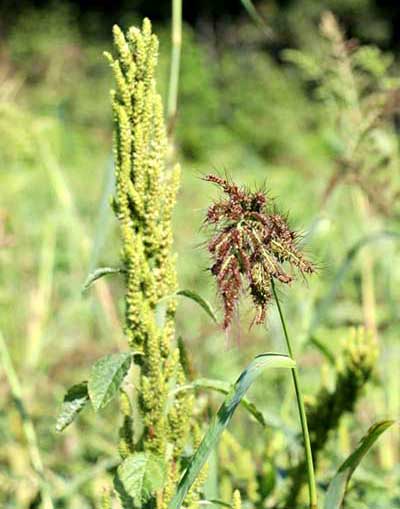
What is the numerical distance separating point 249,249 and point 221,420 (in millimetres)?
155

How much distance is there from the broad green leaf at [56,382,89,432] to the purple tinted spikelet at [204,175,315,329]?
0.21 meters

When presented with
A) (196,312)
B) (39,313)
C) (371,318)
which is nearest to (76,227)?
(39,313)

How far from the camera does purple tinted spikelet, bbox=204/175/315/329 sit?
772 millimetres

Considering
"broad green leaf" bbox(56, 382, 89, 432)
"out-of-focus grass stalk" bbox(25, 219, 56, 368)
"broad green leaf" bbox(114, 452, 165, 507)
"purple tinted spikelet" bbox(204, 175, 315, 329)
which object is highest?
"out-of-focus grass stalk" bbox(25, 219, 56, 368)

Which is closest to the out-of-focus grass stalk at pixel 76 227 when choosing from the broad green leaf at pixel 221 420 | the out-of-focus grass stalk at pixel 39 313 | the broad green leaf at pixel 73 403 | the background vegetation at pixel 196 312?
the background vegetation at pixel 196 312

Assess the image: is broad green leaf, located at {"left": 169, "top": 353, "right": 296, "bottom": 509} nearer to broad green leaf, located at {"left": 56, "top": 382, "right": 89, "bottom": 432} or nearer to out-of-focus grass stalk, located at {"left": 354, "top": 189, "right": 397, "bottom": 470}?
broad green leaf, located at {"left": 56, "top": 382, "right": 89, "bottom": 432}

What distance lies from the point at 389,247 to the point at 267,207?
1.76 m

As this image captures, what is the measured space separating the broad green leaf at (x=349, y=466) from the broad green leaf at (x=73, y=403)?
0.84ft

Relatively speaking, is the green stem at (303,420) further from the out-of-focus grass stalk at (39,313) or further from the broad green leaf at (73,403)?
the out-of-focus grass stalk at (39,313)

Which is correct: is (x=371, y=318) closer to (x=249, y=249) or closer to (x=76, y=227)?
(x=76, y=227)

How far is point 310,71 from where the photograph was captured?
1.92 m

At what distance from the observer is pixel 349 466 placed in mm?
926

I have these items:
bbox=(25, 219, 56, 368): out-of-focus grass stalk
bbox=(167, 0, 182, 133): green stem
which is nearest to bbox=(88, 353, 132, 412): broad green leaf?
bbox=(167, 0, 182, 133): green stem

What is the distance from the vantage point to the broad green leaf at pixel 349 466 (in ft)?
2.96
